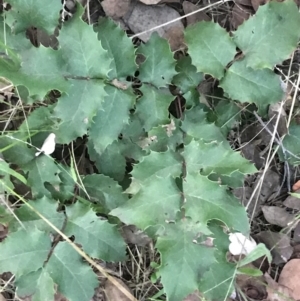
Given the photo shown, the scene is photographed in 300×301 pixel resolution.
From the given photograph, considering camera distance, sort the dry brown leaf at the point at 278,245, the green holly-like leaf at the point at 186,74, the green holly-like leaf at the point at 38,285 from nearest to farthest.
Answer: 1. the green holly-like leaf at the point at 38,285
2. the green holly-like leaf at the point at 186,74
3. the dry brown leaf at the point at 278,245

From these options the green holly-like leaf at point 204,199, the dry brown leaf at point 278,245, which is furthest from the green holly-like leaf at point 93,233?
the dry brown leaf at point 278,245

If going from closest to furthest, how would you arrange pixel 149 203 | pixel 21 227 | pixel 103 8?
1. pixel 149 203
2. pixel 21 227
3. pixel 103 8

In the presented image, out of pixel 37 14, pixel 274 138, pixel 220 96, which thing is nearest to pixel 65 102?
pixel 37 14

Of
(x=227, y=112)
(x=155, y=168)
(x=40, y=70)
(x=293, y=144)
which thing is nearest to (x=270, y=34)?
(x=227, y=112)

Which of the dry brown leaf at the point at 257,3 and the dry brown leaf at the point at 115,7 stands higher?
the dry brown leaf at the point at 115,7

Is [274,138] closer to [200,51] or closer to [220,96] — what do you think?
[220,96]

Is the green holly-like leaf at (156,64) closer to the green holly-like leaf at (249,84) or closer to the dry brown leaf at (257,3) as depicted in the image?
the green holly-like leaf at (249,84)

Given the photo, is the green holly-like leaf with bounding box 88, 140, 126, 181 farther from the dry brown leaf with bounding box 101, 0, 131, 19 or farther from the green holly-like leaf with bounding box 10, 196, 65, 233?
the dry brown leaf with bounding box 101, 0, 131, 19
